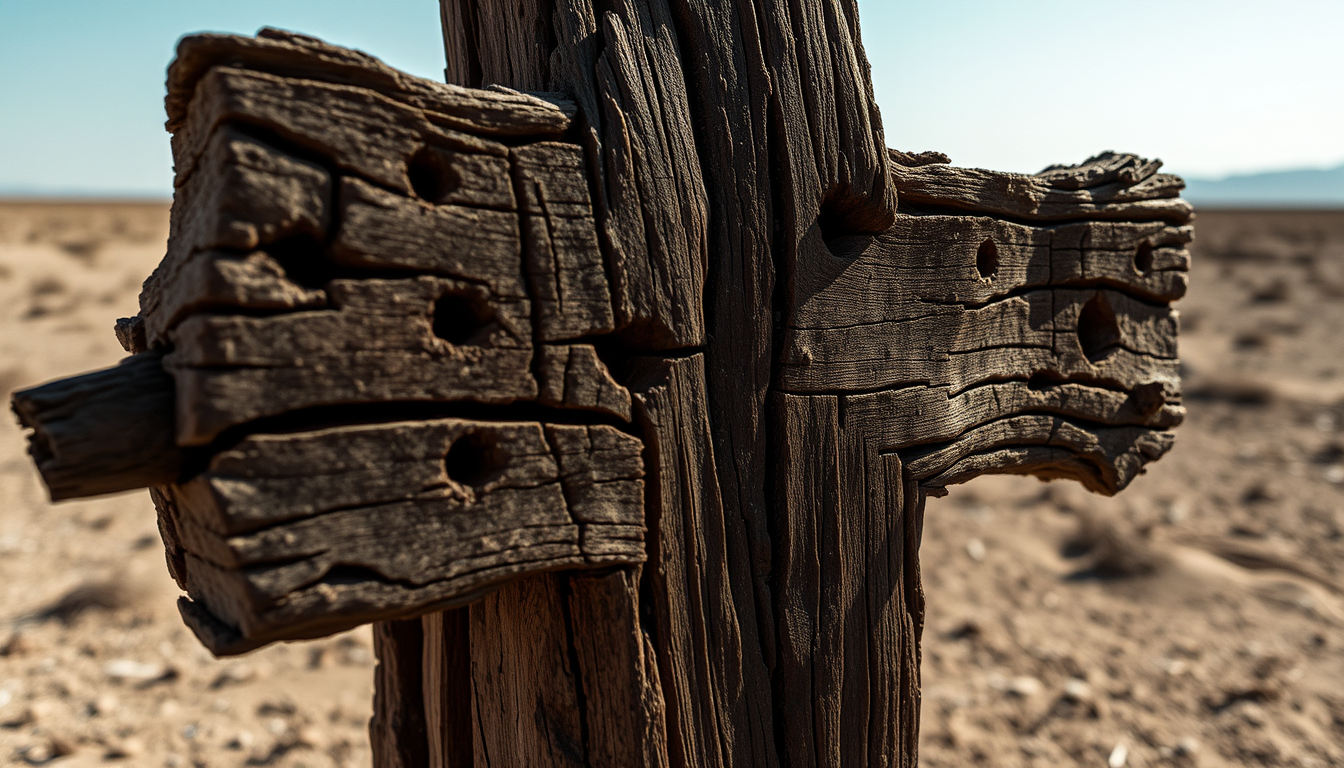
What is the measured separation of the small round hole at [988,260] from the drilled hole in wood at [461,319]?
114 centimetres

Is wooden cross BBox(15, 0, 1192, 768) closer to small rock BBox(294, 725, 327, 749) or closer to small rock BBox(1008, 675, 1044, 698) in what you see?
small rock BBox(294, 725, 327, 749)

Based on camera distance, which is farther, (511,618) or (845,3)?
(845,3)

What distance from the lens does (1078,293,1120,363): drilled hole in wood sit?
207cm

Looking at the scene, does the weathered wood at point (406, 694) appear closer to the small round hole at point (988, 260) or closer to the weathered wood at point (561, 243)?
the weathered wood at point (561, 243)

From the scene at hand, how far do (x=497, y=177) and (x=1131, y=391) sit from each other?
1724mm

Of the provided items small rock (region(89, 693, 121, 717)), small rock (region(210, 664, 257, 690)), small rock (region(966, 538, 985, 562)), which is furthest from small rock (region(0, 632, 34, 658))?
small rock (region(966, 538, 985, 562))

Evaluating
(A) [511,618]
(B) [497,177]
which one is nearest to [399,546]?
(A) [511,618]

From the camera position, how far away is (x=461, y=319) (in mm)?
1235

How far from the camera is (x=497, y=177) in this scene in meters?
1.18

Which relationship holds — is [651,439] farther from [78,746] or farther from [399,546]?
[78,746]

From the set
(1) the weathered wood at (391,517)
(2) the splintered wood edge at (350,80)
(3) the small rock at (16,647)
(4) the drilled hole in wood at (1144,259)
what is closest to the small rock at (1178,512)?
(4) the drilled hole in wood at (1144,259)

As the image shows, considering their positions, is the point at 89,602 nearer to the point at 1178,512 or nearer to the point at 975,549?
the point at 975,549

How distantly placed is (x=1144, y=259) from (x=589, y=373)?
162 centimetres

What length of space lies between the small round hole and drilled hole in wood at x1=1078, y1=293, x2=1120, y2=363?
344 mm
